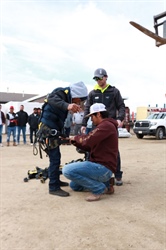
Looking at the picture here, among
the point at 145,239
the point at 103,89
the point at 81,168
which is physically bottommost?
the point at 145,239

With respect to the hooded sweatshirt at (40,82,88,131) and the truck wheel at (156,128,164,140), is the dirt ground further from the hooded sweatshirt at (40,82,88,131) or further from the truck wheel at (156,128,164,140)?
the truck wheel at (156,128,164,140)

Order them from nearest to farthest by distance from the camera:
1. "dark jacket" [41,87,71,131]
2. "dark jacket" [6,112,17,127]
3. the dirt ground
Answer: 1. the dirt ground
2. "dark jacket" [41,87,71,131]
3. "dark jacket" [6,112,17,127]

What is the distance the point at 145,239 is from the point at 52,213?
1220mm

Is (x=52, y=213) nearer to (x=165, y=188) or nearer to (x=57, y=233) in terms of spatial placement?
(x=57, y=233)

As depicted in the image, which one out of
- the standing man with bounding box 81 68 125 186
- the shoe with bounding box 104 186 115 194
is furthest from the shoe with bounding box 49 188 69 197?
the standing man with bounding box 81 68 125 186

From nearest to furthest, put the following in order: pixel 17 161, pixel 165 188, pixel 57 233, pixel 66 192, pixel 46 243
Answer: pixel 46 243 < pixel 57 233 < pixel 66 192 < pixel 165 188 < pixel 17 161

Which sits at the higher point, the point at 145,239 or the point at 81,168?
the point at 81,168

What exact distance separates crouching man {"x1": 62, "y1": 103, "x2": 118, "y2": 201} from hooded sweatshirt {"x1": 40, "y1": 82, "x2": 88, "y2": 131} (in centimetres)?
37

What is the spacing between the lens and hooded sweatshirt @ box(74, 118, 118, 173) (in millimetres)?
4008

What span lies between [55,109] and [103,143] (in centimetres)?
89

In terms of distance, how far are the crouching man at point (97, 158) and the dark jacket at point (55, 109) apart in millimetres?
401

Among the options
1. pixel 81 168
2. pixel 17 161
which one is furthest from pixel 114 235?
pixel 17 161

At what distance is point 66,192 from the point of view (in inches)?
174

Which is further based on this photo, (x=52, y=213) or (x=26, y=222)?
(x=52, y=213)
